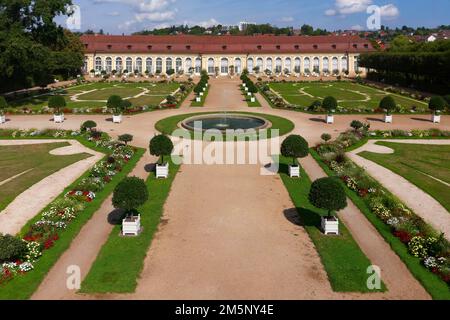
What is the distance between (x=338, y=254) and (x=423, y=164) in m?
14.2

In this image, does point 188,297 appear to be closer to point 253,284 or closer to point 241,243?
point 253,284

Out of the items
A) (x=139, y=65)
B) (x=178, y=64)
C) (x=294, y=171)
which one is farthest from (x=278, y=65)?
(x=294, y=171)

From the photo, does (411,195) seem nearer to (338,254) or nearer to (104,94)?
(338,254)

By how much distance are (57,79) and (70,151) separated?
2048 inches

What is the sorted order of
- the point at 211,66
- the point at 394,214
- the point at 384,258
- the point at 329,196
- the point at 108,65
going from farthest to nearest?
the point at 211,66
the point at 108,65
the point at 394,214
the point at 329,196
the point at 384,258

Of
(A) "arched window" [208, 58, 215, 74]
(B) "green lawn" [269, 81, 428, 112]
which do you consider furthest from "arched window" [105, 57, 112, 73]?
(B) "green lawn" [269, 81, 428, 112]

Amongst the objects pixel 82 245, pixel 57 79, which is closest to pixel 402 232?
pixel 82 245

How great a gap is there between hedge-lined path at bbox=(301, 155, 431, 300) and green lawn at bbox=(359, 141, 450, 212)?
4.59m

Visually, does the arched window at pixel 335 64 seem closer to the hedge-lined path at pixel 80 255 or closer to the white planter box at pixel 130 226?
the hedge-lined path at pixel 80 255

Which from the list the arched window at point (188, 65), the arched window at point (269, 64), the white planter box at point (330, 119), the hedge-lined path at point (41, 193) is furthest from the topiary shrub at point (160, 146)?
the arched window at point (269, 64)

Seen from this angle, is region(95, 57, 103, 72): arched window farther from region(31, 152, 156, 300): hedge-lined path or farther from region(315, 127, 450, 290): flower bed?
region(31, 152, 156, 300): hedge-lined path

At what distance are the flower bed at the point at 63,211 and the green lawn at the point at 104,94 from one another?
2138 cm

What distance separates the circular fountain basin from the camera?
36.4 meters

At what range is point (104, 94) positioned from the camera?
58.8m
